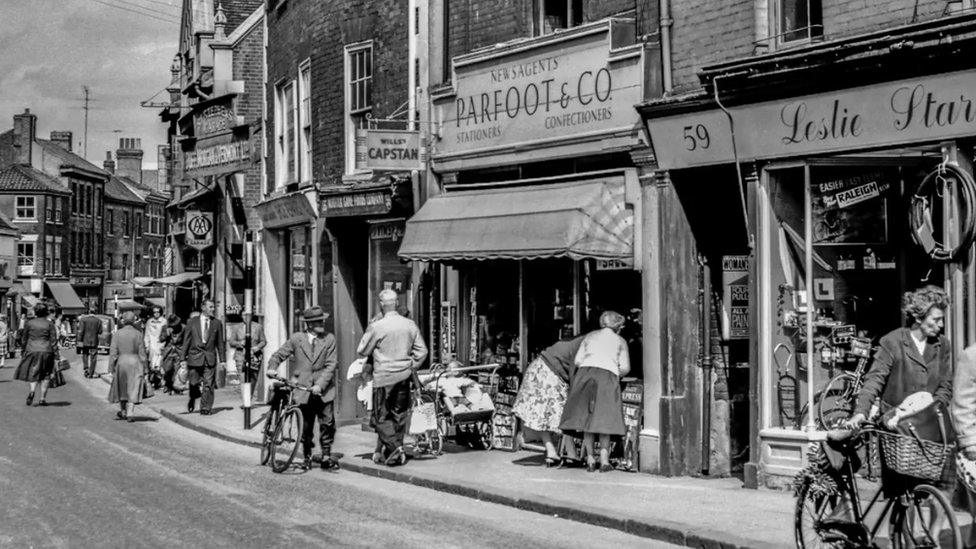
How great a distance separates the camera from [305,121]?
22.8m

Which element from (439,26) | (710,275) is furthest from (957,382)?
(439,26)

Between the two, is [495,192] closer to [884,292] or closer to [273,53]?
[884,292]

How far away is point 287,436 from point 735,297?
533cm

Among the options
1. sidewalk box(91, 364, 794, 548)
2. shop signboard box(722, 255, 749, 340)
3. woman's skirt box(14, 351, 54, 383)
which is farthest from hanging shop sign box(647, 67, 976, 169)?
woman's skirt box(14, 351, 54, 383)

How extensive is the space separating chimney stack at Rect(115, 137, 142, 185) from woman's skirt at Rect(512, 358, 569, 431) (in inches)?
3776

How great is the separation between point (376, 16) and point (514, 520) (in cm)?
1067

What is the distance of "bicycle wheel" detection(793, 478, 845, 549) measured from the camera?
8711 millimetres

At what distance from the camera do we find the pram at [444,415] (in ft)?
50.7

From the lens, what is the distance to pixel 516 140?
640 inches

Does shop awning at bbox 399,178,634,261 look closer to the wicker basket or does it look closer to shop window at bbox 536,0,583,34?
shop window at bbox 536,0,583,34

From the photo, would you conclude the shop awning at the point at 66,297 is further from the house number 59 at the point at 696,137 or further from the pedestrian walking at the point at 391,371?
the house number 59 at the point at 696,137

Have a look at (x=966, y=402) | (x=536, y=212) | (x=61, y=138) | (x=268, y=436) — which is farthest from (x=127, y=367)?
(x=61, y=138)

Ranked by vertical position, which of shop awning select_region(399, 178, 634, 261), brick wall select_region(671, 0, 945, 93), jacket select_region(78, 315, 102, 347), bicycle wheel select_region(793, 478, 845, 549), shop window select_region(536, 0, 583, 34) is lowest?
bicycle wheel select_region(793, 478, 845, 549)

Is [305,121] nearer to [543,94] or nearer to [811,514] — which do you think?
[543,94]
